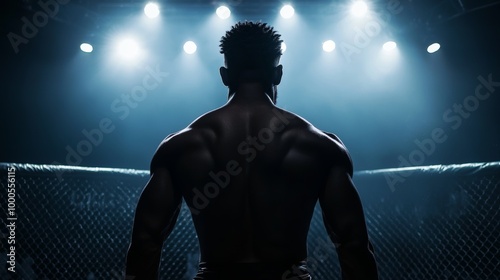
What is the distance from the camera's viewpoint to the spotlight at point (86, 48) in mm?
5885

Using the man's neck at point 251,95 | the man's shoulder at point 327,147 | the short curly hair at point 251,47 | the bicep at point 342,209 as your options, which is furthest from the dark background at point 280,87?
the bicep at point 342,209

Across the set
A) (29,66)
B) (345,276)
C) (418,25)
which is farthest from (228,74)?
(29,66)

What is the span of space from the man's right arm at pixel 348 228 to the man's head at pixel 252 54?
0.55 m

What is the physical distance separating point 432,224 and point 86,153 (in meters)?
5.02

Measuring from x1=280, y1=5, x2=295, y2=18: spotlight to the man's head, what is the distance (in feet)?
13.2

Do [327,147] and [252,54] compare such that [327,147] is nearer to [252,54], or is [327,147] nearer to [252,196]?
[252,196]

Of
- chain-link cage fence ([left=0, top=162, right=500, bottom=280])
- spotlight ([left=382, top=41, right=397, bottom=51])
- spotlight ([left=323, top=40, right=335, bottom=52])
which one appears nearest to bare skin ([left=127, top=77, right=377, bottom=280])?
chain-link cage fence ([left=0, top=162, right=500, bottom=280])

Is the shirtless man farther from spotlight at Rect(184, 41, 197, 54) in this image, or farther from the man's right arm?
spotlight at Rect(184, 41, 197, 54)

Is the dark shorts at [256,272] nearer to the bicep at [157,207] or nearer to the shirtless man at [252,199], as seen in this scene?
the shirtless man at [252,199]

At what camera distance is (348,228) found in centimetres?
140

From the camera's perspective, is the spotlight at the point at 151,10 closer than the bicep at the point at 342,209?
No

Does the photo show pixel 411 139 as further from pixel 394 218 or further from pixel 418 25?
pixel 394 218

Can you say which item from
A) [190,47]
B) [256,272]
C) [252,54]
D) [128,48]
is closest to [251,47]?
[252,54]

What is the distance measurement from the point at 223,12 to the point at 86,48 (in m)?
2.22
